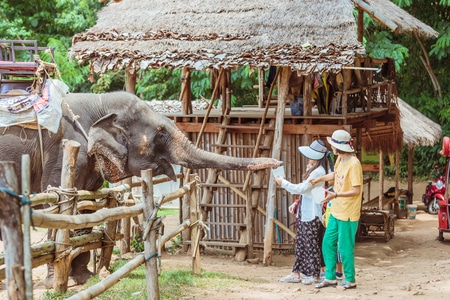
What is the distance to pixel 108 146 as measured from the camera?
27.8 feet

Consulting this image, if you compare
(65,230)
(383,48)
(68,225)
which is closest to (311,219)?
(65,230)

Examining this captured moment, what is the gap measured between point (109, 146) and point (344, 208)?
101 inches

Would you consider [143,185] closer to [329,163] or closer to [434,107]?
[329,163]

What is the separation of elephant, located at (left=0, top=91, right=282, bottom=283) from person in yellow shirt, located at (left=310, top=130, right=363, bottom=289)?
4.17 feet

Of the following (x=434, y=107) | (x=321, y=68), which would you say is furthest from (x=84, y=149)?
(x=434, y=107)

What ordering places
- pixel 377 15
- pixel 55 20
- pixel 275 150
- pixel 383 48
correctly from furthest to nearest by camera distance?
pixel 55 20 < pixel 383 48 < pixel 377 15 < pixel 275 150

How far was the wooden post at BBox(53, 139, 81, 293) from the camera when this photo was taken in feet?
22.8

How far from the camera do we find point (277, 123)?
452 inches

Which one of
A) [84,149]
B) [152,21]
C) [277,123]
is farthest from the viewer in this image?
[152,21]

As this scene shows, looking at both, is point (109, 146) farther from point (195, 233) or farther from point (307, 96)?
point (307, 96)

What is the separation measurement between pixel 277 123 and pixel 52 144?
3.94 meters

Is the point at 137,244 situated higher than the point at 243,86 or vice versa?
the point at 243,86

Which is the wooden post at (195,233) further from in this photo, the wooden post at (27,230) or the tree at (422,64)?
the tree at (422,64)

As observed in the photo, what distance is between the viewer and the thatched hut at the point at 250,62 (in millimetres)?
11125
